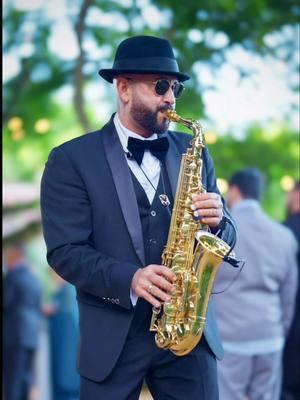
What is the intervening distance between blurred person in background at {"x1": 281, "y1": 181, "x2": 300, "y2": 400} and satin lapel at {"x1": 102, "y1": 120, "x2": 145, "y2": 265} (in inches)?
164

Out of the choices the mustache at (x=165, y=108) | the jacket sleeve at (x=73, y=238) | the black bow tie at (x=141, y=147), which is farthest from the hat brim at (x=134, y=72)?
the jacket sleeve at (x=73, y=238)

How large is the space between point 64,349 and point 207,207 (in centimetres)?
624

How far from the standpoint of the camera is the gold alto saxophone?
455cm

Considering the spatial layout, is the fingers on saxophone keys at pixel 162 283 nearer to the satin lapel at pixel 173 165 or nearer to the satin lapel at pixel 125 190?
the satin lapel at pixel 125 190

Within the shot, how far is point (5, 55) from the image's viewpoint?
464 inches

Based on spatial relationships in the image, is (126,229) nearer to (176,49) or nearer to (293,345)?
(293,345)

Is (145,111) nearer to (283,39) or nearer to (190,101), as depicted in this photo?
(190,101)

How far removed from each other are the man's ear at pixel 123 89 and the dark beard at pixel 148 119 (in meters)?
0.07

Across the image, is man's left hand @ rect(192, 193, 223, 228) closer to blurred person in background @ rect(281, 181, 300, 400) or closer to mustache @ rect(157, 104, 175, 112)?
mustache @ rect(157, 104, 175, 112)

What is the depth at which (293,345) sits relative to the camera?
8.87 m

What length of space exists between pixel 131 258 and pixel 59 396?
20.3ft

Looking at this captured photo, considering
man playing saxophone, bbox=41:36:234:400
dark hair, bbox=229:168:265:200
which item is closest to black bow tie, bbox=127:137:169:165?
man playing saxophone, bbox=41:36:234:400

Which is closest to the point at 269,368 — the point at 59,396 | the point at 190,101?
the point at 59,396

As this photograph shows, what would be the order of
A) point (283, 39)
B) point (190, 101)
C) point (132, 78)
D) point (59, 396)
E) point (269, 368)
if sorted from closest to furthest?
point (132, 78) < point (269, 368) < point (59, 396) < point (190, 101) < point (283, 39)
